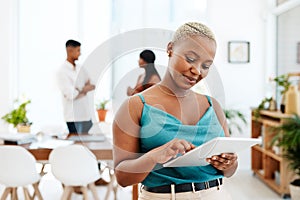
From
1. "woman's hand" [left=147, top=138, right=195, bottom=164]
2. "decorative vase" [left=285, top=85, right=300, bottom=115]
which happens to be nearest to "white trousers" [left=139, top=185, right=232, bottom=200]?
"woman's hand" [left=147, top=138, right=195, bottom=164]

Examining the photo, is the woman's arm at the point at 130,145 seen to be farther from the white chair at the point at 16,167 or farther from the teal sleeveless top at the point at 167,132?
the white chair at the point at 16,167

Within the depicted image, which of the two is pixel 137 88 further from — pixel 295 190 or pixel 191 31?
pixel 295 190

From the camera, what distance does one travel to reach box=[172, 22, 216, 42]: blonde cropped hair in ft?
3.07

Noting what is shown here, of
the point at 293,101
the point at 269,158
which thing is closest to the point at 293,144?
the point at 293,101

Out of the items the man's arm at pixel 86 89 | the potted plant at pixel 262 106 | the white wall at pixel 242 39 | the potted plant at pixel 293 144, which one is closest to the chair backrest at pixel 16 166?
the man's arm at pixel 86 89

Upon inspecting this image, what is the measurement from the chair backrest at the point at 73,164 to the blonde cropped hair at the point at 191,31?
1.94 m

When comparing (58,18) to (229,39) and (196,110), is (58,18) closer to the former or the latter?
(229,39)

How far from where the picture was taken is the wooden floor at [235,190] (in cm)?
383

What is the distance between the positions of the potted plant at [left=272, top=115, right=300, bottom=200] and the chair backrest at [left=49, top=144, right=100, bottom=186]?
1.72m

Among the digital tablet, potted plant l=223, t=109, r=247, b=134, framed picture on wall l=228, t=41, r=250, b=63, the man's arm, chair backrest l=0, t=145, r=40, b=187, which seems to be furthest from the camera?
framed picture on wall l=228, t=41, r=250, b=63

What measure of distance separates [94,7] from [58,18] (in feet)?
1.64

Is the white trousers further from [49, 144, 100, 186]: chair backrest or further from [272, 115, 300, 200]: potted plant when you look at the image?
[272, 115, 300, 200]: potted plant

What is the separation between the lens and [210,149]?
91 cm

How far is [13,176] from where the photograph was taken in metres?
2.82
